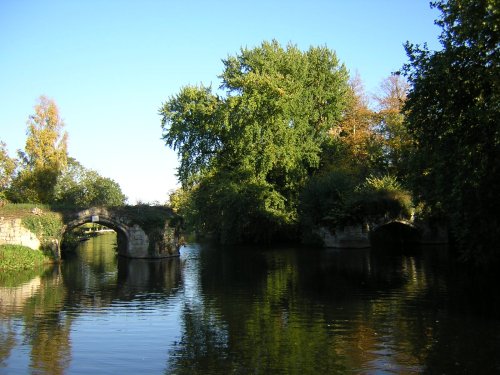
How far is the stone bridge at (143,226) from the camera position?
35969 millimetres

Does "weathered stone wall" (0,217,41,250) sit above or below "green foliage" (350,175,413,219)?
below

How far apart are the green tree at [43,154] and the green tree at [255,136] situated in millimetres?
9479

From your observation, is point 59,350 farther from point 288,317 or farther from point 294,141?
point 294,141

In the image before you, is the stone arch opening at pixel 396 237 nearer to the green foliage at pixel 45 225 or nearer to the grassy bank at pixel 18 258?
the green foliage at pixel 45 225

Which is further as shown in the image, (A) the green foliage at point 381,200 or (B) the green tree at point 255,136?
(B) the green tree at point 255,136

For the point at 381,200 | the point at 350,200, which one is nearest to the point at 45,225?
the point at 350,200

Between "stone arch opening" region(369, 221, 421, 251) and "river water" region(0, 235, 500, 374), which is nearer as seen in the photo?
"river water" region(0, 235, 500, 374)

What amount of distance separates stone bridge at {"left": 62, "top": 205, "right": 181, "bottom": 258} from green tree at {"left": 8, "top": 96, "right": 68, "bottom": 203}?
811 centimetres

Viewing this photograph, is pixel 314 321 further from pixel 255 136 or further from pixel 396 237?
pixel 396 237

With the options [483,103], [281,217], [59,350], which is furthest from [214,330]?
[281,217]

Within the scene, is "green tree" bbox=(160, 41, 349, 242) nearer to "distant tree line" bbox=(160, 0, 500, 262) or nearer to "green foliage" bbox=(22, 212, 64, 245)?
"distant tree line" bbox=(160, 0, 500, 262)

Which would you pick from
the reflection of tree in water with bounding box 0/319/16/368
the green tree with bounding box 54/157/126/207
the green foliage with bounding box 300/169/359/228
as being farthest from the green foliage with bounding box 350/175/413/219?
the green tree with bounding box 54/157/126/207

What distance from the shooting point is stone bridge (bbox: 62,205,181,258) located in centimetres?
3597

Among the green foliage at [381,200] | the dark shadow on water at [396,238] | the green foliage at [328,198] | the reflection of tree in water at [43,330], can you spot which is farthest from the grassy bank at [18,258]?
the dark shadow on water at [396,238]
